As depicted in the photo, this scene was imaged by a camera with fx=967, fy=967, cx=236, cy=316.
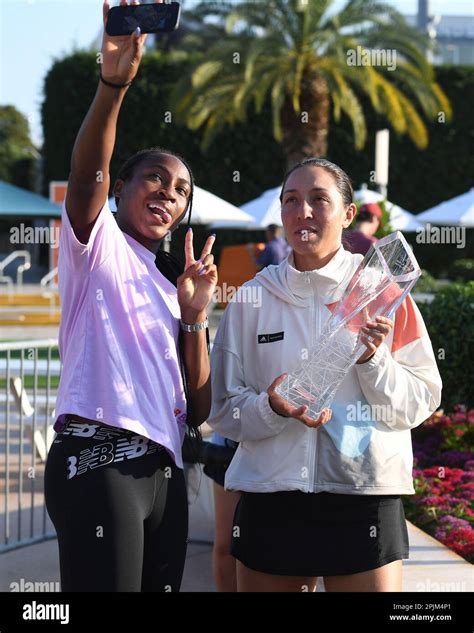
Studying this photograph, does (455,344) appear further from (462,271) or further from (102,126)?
(462,271)

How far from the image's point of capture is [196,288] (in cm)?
263

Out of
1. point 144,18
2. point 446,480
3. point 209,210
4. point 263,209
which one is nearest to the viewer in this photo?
point 144,18

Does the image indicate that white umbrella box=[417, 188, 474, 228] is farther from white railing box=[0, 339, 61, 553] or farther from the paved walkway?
the paved walkway

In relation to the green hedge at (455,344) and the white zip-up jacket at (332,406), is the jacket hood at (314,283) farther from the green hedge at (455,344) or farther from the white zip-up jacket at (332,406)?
the green hedge at (455,344)

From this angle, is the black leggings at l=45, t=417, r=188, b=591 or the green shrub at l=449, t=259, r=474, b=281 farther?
the green shrub at l=449, t=259, r=474, b=281

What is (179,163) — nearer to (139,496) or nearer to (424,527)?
(139,496)

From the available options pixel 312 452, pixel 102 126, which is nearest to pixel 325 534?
pixel 312 452

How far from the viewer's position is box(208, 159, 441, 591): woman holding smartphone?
2.65 metres

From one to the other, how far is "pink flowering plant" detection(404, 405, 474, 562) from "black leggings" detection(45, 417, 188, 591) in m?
2.73

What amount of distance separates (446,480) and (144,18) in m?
4.72

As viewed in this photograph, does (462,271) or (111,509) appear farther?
(462,271)

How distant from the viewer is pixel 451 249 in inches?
1154

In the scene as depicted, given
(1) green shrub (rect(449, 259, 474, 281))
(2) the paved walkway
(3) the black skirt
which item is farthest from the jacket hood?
(1) green shrub (rect(449, 259, 474, 281))

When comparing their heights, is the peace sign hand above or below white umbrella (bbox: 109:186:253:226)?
below
